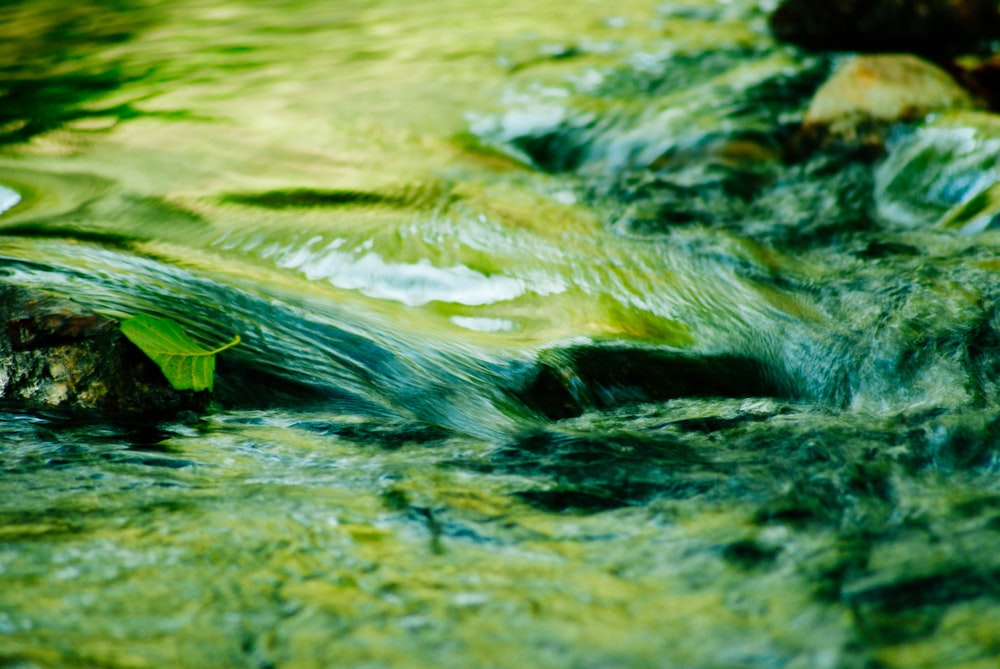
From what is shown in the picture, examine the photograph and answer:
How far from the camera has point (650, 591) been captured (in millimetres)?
1648

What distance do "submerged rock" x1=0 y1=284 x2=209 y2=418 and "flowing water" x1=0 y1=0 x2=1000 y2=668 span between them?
0.36 ft

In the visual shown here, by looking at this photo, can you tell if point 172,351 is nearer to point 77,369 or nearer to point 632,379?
point 77,369

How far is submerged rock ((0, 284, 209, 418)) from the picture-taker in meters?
2.60

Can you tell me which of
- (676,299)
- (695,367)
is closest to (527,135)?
(676,299)

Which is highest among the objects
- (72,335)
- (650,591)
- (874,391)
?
(72,335)

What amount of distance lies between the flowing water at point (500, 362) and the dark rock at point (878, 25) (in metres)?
0.58

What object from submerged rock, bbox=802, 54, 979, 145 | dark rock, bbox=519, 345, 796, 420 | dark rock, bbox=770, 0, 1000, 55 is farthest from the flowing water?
dark rock, bbox=770, 0, 1000, 55

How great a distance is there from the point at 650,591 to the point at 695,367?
183 centimetres

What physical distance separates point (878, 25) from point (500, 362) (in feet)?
21.5

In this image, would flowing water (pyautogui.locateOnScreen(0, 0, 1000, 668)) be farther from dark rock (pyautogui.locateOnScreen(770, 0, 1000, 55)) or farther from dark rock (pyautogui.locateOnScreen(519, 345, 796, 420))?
dark rock (pyautogui.locateOnScreen(770, 0, 1000, 55))

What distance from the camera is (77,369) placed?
2625 mm

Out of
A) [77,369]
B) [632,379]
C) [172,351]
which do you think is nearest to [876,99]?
[632,379]

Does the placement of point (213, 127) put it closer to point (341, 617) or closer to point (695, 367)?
point (695, 367)

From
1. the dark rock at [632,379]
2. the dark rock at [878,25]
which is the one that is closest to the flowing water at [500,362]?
the dark rock at [632,379]
